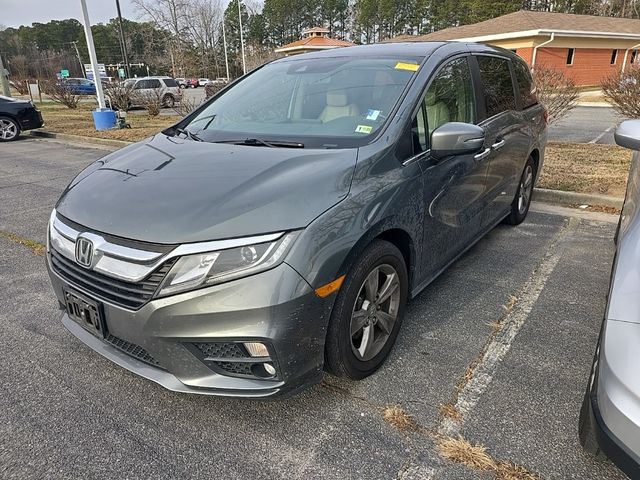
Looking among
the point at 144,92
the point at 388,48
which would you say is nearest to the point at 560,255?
the point at 388,48

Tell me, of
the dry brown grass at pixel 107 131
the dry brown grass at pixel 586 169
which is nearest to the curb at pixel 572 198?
the dry brown grass at pixel 586 169

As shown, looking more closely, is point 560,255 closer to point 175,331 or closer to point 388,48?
point 388,48

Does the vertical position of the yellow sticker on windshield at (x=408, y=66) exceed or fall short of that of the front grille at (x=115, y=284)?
it exceeds it

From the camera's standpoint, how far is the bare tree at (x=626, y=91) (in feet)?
25.0

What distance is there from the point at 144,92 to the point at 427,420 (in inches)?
768

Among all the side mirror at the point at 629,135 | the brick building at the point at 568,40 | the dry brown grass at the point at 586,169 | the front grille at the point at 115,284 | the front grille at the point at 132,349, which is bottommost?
the dry brown grass at the point at 586,169

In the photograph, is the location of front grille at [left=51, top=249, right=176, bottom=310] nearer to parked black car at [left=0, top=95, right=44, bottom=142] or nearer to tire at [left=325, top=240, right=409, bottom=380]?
tire at [left=325, top=240, right=409, bottom=380]

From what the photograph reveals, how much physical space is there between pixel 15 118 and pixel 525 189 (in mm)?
13073

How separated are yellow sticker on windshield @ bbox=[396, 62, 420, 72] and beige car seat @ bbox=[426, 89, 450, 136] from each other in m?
0.17

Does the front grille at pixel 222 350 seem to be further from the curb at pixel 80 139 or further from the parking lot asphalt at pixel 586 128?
the parking lot asphalt at pixel 586 128

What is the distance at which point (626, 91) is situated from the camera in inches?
306

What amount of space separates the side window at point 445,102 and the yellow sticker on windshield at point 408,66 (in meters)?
0.13

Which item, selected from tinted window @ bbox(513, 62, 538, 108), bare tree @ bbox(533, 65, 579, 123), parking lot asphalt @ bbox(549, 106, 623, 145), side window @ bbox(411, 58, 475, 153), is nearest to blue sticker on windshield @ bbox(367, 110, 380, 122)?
side window @ bbox(411, 58, 475, 153)

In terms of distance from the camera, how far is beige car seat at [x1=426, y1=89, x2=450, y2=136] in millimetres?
2715
